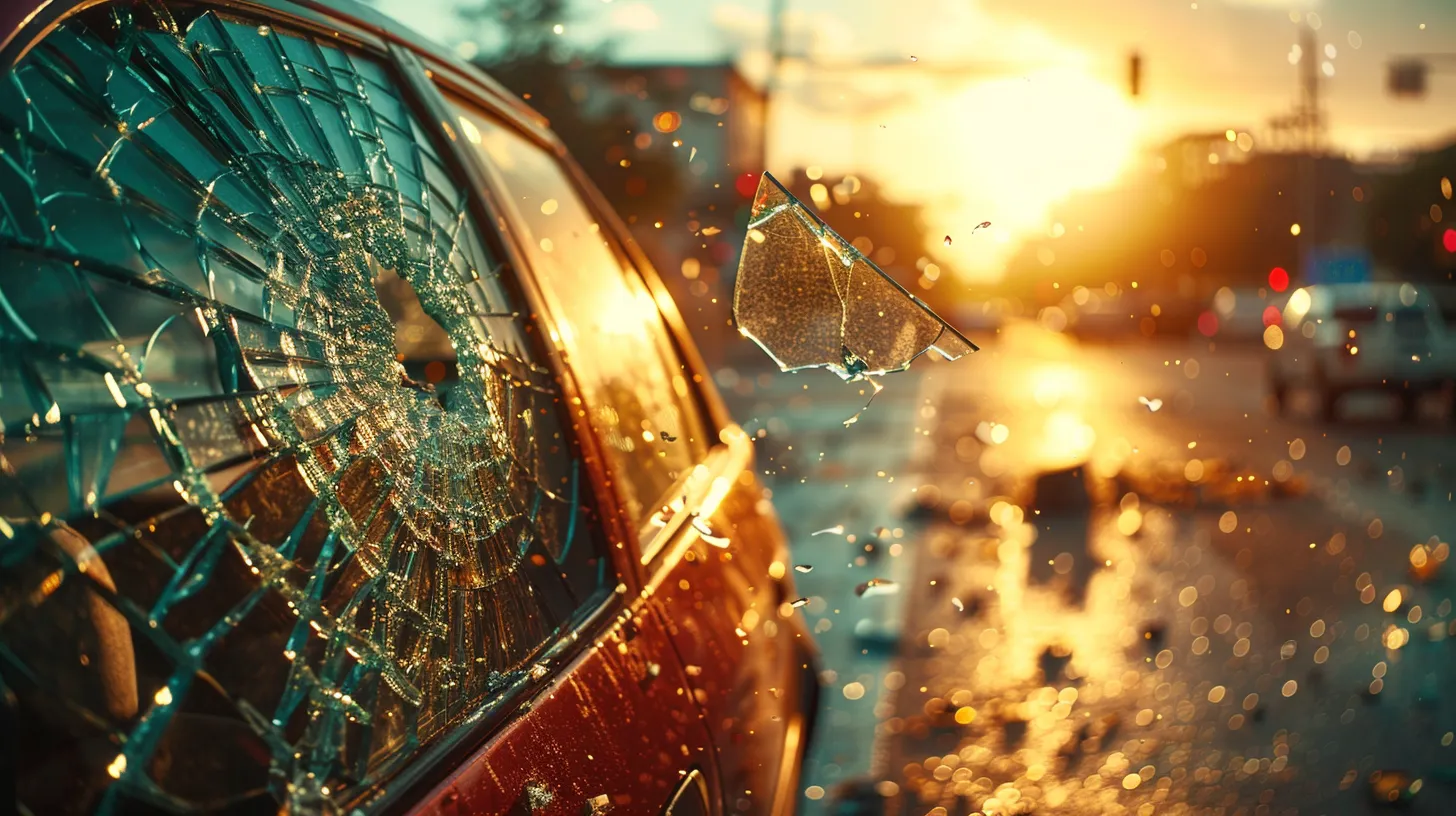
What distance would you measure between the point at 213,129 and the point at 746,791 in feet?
4.59

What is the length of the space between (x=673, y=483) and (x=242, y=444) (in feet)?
5.35

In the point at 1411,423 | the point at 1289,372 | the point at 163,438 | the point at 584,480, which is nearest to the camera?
the point at 163,438

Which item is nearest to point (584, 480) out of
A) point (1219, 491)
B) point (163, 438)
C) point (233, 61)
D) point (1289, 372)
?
point (233, 61)

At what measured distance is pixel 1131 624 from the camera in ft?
24.8

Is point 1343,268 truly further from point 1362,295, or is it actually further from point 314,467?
point 314,467

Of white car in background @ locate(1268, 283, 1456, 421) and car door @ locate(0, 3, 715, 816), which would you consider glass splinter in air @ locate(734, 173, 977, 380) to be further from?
white car in background @ locate(1268, 283, 1456, 421)

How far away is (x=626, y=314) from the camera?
3.11m

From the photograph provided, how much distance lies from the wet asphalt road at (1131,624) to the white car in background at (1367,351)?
299cm

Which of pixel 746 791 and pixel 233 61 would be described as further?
pixel 746 791

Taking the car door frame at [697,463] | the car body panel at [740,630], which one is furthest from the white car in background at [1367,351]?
the car body panel at [740,630]

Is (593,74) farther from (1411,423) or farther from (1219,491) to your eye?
(1411,423)

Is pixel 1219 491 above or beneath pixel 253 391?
beneath

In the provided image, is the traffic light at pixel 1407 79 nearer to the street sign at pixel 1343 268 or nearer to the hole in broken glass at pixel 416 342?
the street sign at pixel 1343 268

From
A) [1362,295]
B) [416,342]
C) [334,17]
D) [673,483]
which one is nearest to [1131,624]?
[673,483]
